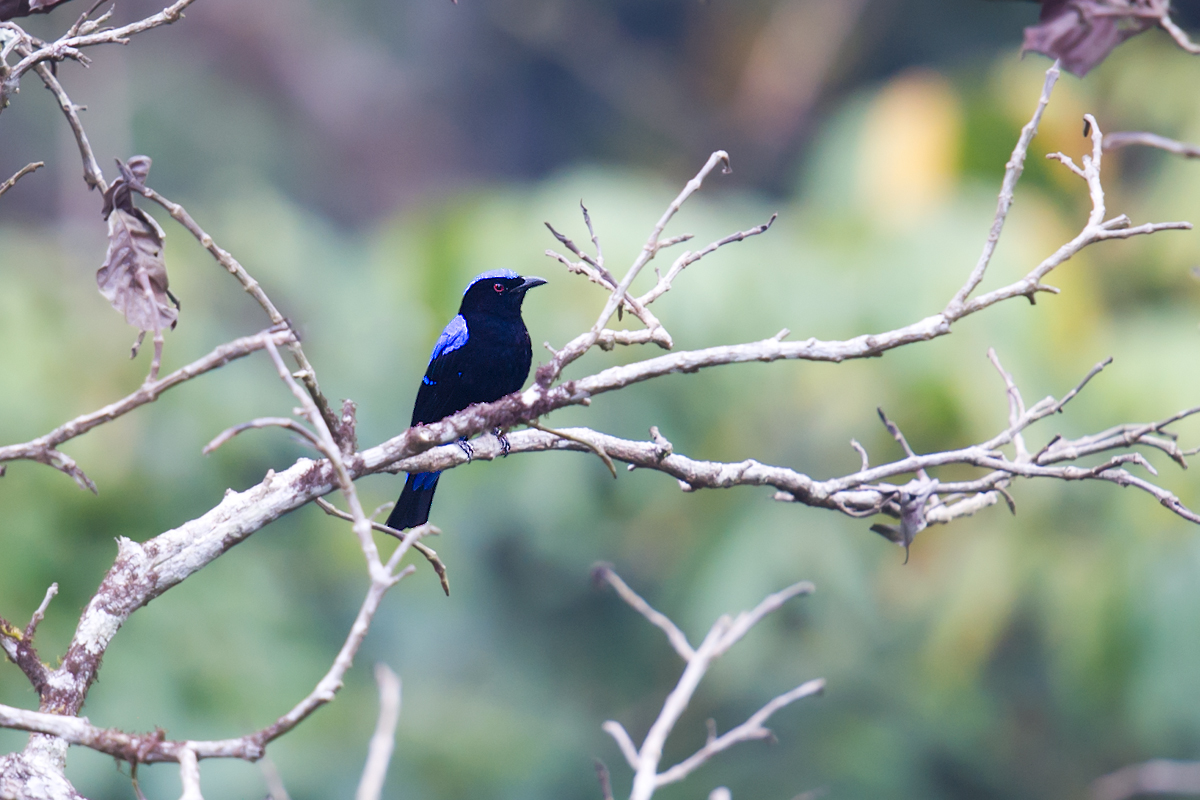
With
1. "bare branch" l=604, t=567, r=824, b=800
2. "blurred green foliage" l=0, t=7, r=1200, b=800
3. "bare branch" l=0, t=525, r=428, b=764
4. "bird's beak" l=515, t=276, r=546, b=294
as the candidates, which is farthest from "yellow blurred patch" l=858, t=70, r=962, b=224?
"bare branch" l=0, t=525, r=428, b=764

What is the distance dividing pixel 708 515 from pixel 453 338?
17.2ft

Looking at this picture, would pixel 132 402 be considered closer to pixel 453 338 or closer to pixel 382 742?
pixel 382 742

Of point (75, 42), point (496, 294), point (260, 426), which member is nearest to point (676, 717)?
point (260, 426)

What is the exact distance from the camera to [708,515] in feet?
29.2

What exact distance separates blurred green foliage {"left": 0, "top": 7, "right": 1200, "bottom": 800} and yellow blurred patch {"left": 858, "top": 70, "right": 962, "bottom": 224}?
0.05 m

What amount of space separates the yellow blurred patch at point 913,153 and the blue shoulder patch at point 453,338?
5.71 meters

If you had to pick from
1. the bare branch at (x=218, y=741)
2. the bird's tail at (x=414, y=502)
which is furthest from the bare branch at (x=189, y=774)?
the bird's tail at (x=414, y=502)

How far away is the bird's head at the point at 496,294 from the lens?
13.2 feet

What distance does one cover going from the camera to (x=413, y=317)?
847 centimetres

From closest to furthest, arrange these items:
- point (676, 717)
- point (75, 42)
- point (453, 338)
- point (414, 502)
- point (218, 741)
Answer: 1. point (218, 741)
2. point (676, 717)
3. point (75, 42)
4. point (414, 502)
5. point (453, 338)

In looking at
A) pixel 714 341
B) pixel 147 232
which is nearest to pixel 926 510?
pixel 147 232

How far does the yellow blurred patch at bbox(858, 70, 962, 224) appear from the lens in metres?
9.03

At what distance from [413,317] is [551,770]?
403 centimetres

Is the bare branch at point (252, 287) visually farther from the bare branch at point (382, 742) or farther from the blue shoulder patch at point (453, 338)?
the blue shoulder patch at point (453, 338)
